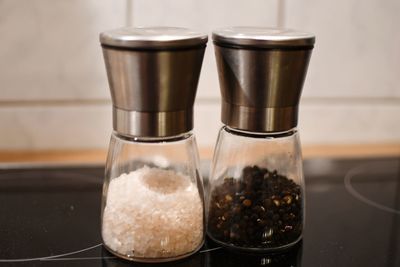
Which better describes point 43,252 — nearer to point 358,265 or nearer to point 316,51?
point 358,265

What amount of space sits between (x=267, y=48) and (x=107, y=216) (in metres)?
0.24

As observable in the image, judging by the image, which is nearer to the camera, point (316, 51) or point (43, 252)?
point (43, 252)

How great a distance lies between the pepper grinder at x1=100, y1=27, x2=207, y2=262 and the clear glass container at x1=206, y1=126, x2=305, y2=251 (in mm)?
30

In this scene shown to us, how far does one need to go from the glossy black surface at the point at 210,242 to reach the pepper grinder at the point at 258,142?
0.10 ft

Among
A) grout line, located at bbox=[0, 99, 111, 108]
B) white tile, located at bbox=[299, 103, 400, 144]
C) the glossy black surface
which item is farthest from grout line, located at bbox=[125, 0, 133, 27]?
white tile, located at bbox=[299, 103, 400, 144]

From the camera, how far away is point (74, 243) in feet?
2.00

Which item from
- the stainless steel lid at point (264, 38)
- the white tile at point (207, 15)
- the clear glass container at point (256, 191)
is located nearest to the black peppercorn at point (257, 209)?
the clear glass container at point (256, 191)

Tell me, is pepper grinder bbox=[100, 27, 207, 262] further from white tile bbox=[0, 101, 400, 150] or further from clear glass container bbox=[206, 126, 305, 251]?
white tile bbox=[0, 101, 400, 150]

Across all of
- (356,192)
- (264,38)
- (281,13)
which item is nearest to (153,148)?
(264,38)

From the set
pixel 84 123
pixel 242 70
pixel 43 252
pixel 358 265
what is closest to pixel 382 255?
pixel 358 265

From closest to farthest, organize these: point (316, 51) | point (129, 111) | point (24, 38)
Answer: point (129, 111) < point (24, 38) < point (316, 51)

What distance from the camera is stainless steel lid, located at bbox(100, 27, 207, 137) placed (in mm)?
487

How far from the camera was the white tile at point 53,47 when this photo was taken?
2.82 ft

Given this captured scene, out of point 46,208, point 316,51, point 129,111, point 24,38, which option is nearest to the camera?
point 129,111
